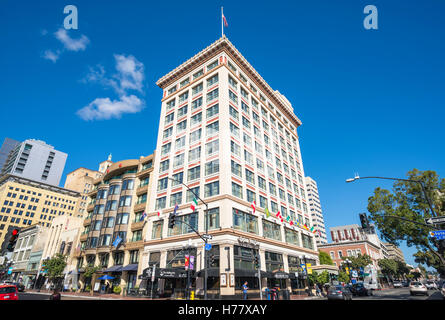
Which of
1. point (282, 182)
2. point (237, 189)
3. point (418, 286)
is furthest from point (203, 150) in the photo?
point (418, 286)

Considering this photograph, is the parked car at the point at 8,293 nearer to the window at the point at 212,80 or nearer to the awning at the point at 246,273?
the awning at the point at 246,273

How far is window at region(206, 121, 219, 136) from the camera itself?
40125 millimetres

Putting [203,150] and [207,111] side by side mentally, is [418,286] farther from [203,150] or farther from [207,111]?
[207,111]

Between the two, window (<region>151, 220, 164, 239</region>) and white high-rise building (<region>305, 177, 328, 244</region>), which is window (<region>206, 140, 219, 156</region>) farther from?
white high-rise building (<region>305, 177, 328, 244</region>)

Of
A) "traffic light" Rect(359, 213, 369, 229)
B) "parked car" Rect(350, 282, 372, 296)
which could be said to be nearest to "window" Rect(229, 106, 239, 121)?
"traffic light" Rect(359, 213, 369, 229)

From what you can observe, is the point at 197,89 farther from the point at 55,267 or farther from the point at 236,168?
the point at 55,267

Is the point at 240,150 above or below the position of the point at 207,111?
below

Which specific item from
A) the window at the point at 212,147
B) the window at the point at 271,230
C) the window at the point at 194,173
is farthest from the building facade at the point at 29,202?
the window at the point at 271,230

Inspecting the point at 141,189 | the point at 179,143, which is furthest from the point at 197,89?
the point at 141,189

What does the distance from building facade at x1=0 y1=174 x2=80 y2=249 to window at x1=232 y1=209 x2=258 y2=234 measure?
9091 centimetres

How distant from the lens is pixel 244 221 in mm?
35594
